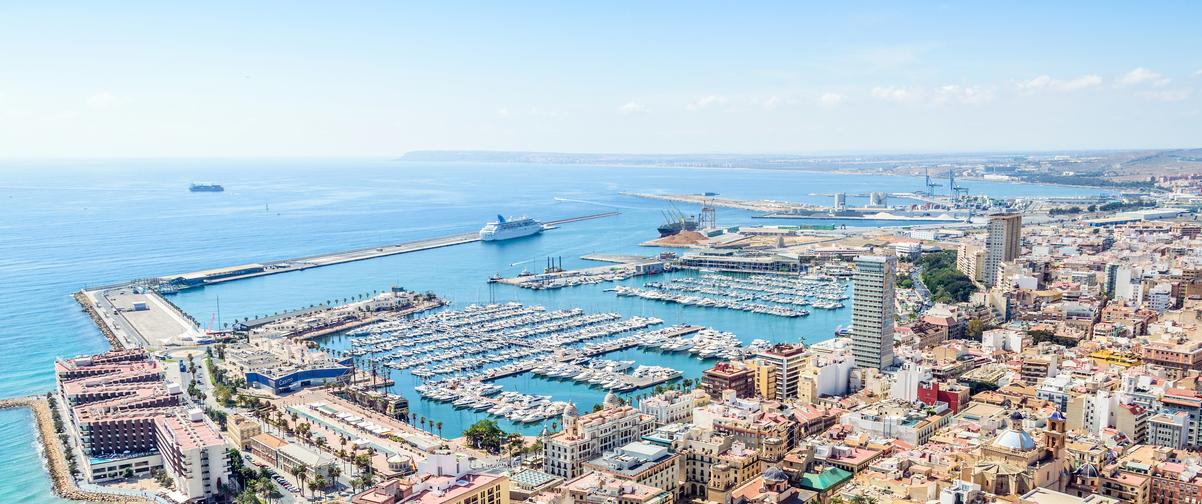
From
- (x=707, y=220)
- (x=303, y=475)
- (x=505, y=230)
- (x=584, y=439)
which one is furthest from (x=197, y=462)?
(x=707, y=220)

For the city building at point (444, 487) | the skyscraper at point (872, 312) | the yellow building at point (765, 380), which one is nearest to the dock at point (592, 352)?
the yellow building at point (765, 380)

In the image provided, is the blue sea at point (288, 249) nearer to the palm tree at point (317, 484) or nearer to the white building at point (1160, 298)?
the palm tree at point (317, 484)

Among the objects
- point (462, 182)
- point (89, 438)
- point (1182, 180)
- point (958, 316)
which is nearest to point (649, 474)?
point (89, 438)

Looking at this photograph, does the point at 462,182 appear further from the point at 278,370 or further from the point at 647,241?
the point at 278,370

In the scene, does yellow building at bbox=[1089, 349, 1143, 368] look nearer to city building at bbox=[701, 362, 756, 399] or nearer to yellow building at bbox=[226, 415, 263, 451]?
city building at bbox=[701, 362, 756, 399]

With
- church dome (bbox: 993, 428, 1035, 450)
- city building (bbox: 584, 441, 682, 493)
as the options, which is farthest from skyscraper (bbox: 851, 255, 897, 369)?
city building (bbox: 584, 441, 682, 493)

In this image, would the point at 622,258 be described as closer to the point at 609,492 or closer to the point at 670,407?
the point at 670,407
